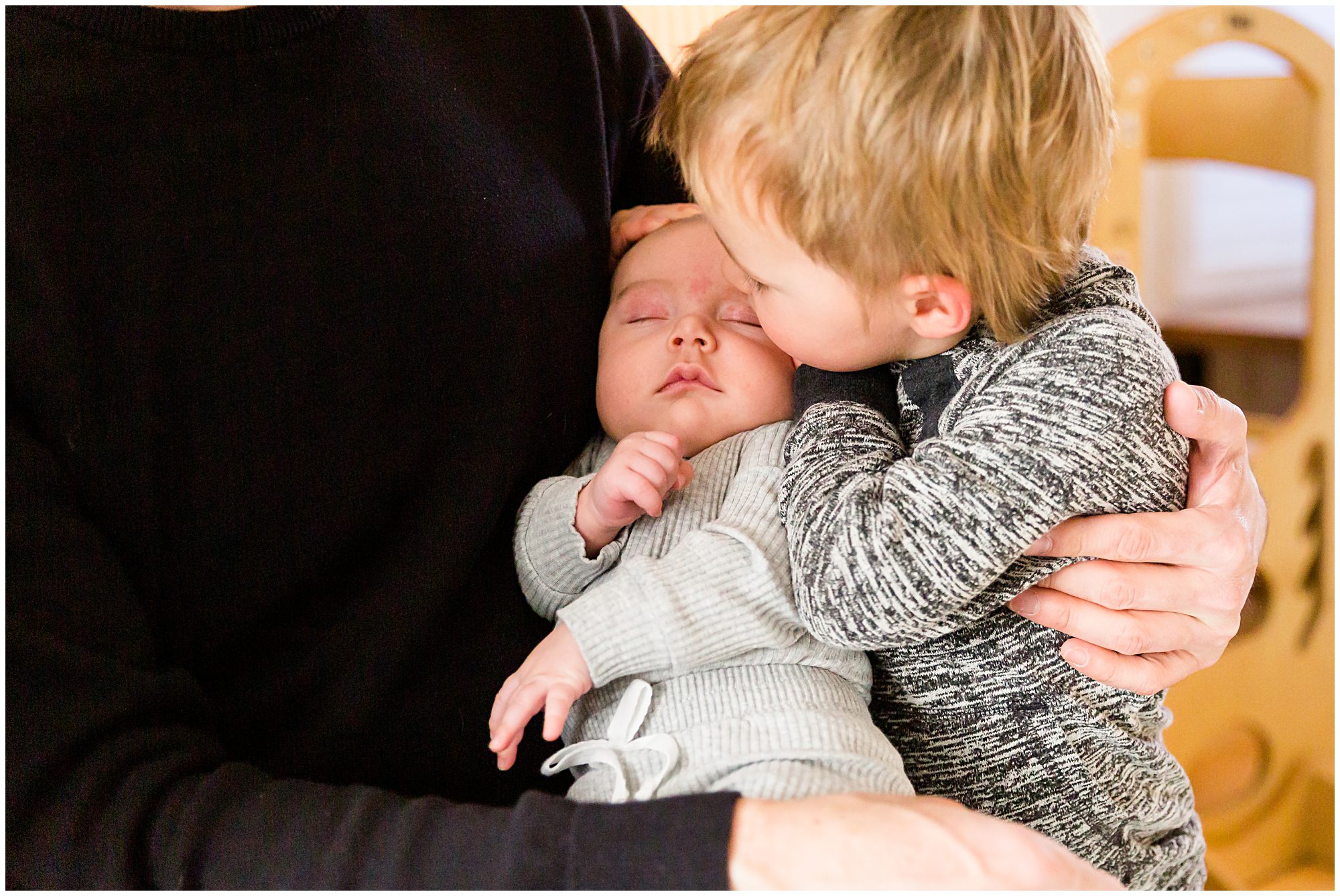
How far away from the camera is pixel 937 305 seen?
0.86 meters

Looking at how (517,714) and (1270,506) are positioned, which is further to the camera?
(1270,506)

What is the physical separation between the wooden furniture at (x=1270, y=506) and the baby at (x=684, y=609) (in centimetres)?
127

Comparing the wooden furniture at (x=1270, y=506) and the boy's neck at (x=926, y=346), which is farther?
the wooden furniture at (x=1270, y=506)

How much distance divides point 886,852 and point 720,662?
0.81 ft

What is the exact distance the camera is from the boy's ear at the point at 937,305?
84cm

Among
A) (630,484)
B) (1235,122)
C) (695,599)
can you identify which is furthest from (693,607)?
(1235,122)

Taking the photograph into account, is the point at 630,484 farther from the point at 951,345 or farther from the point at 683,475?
the point at 951,345

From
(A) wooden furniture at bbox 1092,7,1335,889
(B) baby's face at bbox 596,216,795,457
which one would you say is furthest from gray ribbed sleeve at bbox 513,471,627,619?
(A) wooden furniture at bbox 1092,7,1335,889

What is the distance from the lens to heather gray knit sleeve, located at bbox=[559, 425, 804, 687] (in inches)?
34.4

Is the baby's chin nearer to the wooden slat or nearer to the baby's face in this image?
the baby's face

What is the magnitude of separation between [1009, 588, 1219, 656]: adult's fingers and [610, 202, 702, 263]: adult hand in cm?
54

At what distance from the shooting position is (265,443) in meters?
0.84

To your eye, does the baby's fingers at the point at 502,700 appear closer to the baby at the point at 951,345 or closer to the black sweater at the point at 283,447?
the black sweater at the point at 283,447

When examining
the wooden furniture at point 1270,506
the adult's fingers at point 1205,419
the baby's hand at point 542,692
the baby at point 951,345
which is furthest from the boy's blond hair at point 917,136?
the wooden furniture at point 1270,506
